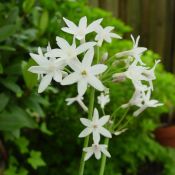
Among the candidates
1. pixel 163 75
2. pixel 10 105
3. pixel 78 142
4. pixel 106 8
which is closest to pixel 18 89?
pixel 10 105

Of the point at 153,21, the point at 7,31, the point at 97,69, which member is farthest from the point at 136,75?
the point at 153,21

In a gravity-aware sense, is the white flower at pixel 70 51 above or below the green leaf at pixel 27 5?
above

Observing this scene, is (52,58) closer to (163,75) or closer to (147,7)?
(163,75)

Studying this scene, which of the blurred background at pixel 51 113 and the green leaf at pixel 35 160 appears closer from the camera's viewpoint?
the blurred background at pixel 51 113

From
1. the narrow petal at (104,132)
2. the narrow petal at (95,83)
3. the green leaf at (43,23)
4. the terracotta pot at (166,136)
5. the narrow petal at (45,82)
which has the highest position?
the narrow petal at (95,83)

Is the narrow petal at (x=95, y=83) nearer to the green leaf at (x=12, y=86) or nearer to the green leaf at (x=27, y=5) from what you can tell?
the green leaf at (x=12, y=86)

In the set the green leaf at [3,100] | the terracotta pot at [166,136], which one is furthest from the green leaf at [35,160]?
the terracotta pot at [166,136]

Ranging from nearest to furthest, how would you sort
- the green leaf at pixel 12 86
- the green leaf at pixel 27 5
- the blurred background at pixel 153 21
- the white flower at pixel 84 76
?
the white flower at pixel 84 76 < the green leaf at pixel 12 86 < the green leaf at pixel 27 5 < the blurred background at pixel 153 21
